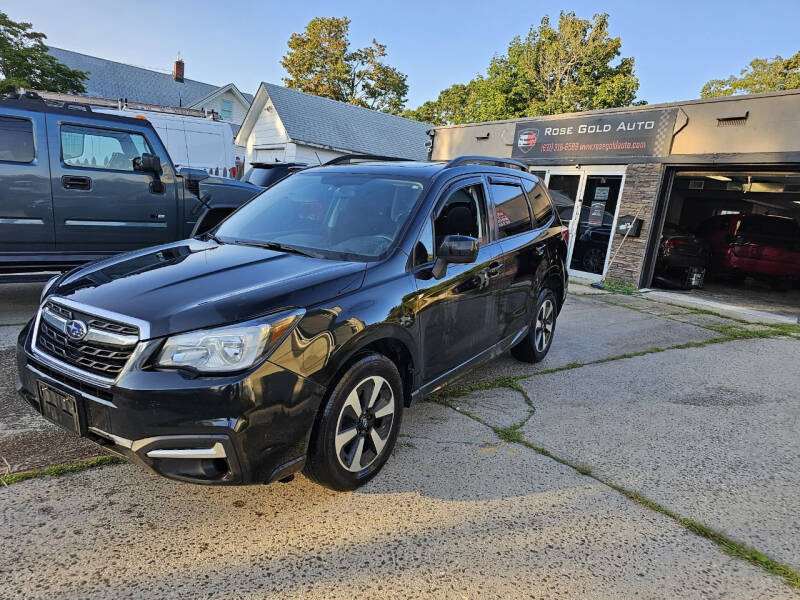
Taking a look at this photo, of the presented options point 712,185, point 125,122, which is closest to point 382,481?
point 125,122

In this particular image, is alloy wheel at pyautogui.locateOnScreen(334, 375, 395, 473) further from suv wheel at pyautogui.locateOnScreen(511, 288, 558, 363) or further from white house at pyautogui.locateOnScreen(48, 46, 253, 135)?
white house at pyautogui.locateOnScreen(48, 46, 253, 135)

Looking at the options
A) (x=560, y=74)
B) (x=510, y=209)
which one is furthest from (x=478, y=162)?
(x=560, y=74)

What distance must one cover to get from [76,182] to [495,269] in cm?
468

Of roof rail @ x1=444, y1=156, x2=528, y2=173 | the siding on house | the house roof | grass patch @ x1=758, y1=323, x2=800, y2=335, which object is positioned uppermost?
the house roof

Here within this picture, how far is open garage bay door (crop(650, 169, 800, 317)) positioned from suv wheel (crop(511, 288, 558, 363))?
22.7 ft

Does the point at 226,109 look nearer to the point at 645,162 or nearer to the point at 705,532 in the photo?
the point at 645,162

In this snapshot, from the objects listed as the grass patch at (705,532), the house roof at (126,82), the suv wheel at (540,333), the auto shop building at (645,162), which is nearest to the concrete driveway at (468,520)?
the grass patch at (705,532)

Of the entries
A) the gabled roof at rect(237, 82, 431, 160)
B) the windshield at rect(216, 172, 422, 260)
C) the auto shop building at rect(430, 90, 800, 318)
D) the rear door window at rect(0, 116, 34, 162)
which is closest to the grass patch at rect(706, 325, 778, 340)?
the auto shop building at rect(430, 90, 800, 318)

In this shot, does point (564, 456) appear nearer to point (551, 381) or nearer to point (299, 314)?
point (551, 381)

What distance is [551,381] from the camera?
191 inches

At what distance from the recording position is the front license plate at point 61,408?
2.33 m

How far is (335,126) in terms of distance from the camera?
985 inches

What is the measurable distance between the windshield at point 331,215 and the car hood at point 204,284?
265 millimetres

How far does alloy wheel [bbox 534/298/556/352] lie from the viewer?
16.8 feet
